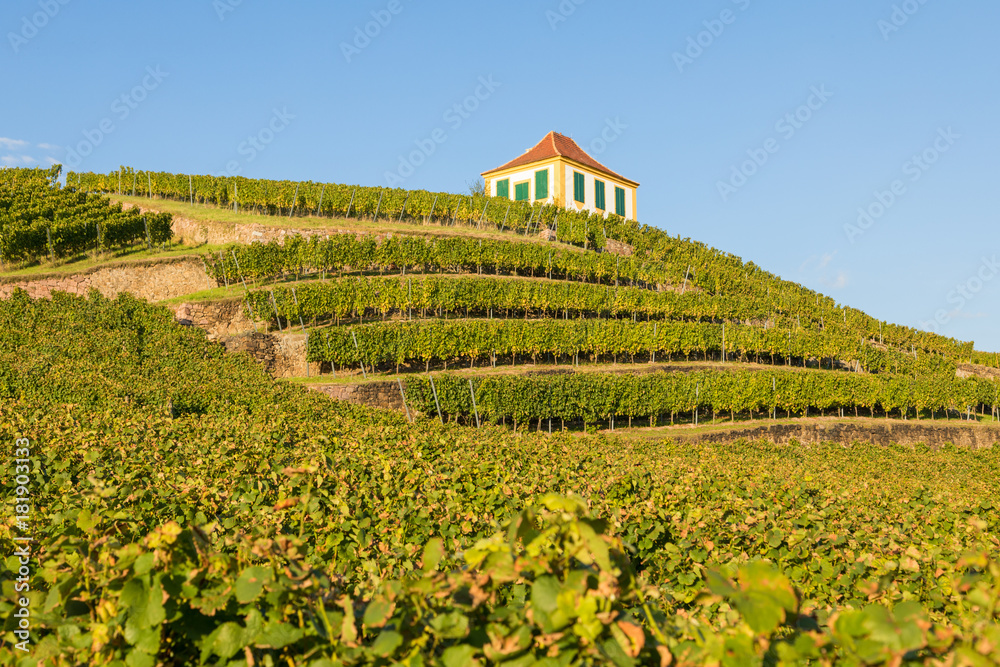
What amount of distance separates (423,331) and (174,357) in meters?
8.02

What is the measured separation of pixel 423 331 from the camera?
76.4 feet

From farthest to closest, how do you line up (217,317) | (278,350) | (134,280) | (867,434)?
(134,280) < (867,434) < (217,317) < (278,350)

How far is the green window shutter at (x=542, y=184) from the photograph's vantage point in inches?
1756

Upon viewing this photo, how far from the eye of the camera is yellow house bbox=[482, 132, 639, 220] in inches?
1741

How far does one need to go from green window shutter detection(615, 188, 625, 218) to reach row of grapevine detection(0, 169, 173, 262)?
1196 inches

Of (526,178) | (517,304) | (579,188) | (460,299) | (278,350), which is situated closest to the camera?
(278,350)

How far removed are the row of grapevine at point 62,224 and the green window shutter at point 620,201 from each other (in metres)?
30.4

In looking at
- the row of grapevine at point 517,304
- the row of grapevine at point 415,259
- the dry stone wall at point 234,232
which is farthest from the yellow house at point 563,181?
the dry stone wall at point 234,232

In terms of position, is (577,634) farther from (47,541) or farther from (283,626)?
(47,541)

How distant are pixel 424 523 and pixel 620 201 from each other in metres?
46.6

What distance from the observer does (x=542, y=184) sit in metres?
44.9

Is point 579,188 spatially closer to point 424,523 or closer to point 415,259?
point 415,259

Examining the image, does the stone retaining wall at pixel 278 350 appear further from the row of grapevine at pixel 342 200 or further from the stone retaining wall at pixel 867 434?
the row of grapevine at pixel 342 200

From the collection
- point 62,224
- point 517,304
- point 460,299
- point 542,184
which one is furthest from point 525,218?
point 62,224
